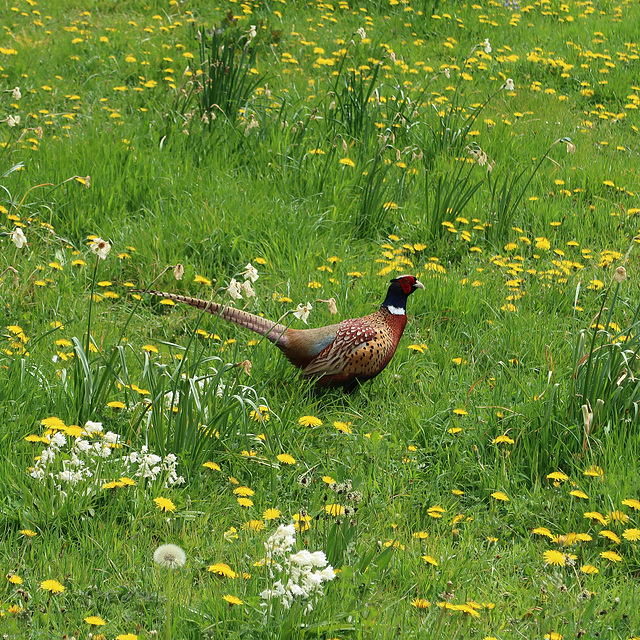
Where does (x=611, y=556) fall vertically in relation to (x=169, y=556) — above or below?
below

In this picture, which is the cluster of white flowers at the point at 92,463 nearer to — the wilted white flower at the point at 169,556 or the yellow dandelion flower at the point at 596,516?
the wilted white flower at the point at 169,556

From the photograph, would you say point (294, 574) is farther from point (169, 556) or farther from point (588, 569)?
point (588, 569)

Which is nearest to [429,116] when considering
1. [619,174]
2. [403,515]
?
[619,174]

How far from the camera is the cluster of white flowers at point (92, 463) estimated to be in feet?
8.19

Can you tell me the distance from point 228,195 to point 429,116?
2.28 m

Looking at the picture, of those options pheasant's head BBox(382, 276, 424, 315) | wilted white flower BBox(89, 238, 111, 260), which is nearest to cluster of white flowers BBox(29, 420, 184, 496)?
wilted white flower BBox(89, 238, 111, 260)

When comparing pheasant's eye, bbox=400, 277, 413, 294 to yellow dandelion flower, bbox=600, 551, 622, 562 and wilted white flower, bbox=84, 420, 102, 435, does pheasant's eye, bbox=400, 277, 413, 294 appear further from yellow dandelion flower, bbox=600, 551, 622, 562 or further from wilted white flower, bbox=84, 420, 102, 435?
wilted white flower, bbox=84, 420, 102, 435

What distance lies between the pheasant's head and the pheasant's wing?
0.71ft

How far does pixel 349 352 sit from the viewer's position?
11.5 feet

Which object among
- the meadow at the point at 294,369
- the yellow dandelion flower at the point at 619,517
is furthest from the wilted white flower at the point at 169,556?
the yellow dandelion flower at the point at 619,517

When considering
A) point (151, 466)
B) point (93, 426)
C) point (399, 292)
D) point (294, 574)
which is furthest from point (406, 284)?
point (294, 574)

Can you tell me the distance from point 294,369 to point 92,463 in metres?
1.28

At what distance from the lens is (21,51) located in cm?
702

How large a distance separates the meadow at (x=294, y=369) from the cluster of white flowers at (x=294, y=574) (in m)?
0.01
